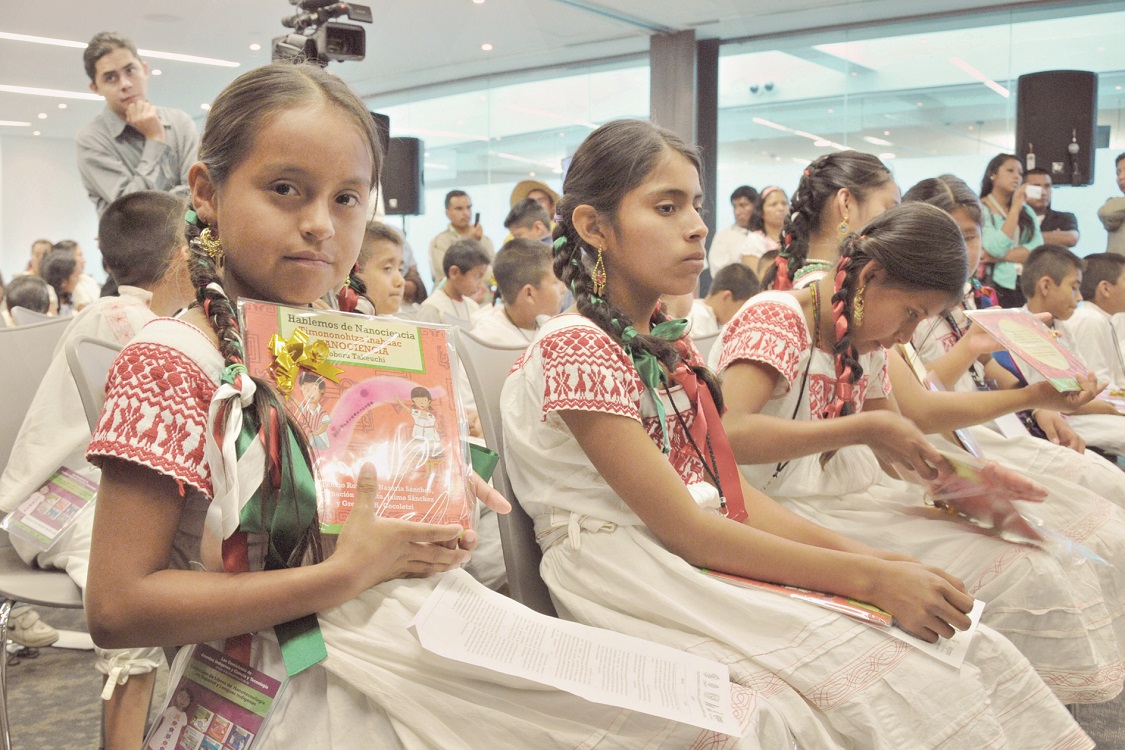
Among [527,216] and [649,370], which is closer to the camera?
[649,370]

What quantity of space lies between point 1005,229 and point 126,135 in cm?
385

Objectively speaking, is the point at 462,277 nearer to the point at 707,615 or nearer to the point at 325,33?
the point at 325,33

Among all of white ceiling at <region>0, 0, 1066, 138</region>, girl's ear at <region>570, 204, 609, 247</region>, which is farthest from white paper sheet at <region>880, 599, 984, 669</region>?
white ceiling at <region>0, 0, 1066, 138</region>

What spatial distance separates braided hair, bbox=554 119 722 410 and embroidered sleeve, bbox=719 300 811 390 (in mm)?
172

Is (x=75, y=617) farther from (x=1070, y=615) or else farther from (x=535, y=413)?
(x=1070, y=615)

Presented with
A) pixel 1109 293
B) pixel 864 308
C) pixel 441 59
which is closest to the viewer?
pixel 864 308

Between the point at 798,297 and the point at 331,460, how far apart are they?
3.24 feet

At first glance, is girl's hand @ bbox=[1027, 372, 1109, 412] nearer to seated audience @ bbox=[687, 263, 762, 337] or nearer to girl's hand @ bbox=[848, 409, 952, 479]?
girl's hand @ bbox=[848, 409, 952, 479]

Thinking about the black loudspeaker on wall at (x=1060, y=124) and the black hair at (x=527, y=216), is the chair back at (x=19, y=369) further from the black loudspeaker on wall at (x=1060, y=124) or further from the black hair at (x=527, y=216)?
the black loudspeaker on wall at (x=1060, y=124)

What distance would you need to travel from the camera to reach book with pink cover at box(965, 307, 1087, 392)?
1649mm

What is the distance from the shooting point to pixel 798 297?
162 centimetres

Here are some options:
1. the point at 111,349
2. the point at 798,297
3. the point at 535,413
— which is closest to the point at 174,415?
the point at 111,349

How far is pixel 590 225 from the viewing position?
1.33m

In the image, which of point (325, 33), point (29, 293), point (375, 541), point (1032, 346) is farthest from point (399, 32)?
point (375, 541)
